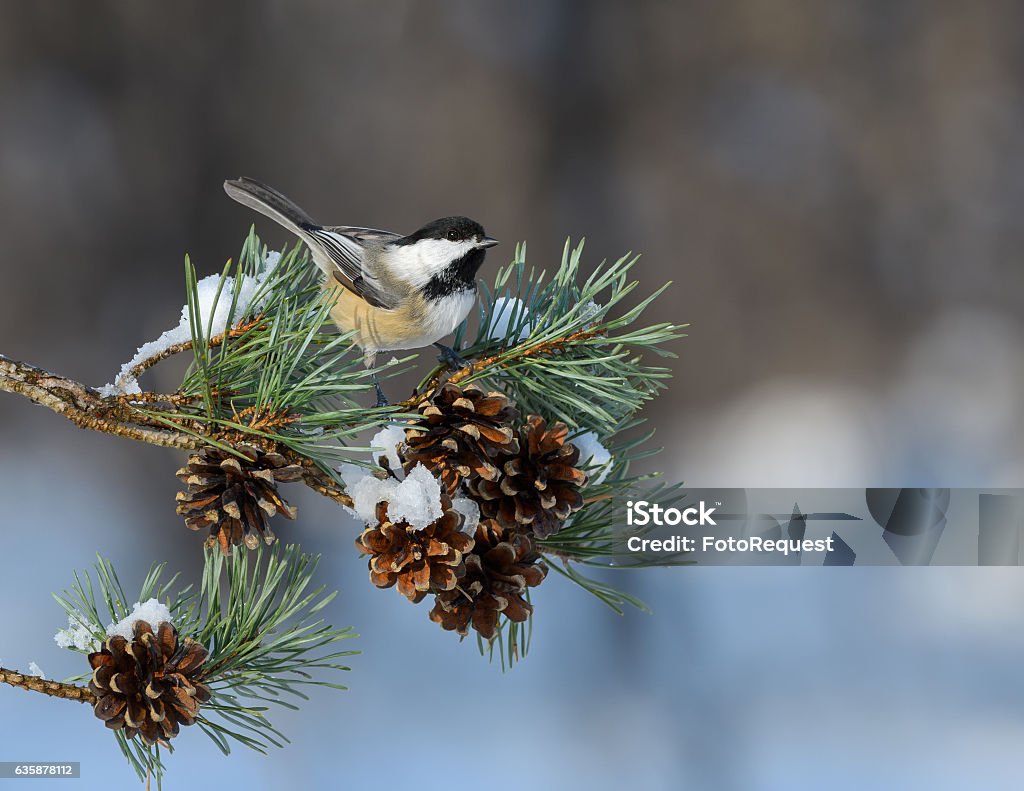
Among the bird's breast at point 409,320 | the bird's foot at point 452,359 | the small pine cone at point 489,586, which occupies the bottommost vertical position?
the small pine cone at point 489,586

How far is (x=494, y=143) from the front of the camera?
1.43 meters

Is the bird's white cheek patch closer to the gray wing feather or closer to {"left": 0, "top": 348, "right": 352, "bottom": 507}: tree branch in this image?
the gray wing feather

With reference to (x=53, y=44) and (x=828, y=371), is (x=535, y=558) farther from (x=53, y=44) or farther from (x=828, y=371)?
(x=828, y=371)

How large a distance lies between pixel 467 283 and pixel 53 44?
1.06 m

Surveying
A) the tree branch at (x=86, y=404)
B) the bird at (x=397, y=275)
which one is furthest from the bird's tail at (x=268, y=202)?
the tree branch at (x=86, y=404)

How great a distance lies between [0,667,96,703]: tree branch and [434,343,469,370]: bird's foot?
19cm

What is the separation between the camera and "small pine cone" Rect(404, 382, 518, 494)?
1.06ft

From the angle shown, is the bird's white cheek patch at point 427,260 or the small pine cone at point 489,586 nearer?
the small pine cone at point 489,586

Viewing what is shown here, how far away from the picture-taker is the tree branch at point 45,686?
0.32 meters

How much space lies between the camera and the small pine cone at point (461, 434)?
0.32 metres

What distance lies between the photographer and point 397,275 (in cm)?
46

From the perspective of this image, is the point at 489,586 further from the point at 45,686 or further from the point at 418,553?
the point at 45,686

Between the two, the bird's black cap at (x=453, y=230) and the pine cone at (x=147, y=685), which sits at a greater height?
the bird's black cap at (x=453, y=230)

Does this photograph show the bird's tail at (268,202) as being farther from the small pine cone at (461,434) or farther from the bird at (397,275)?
the small pine cone at (461,434)
